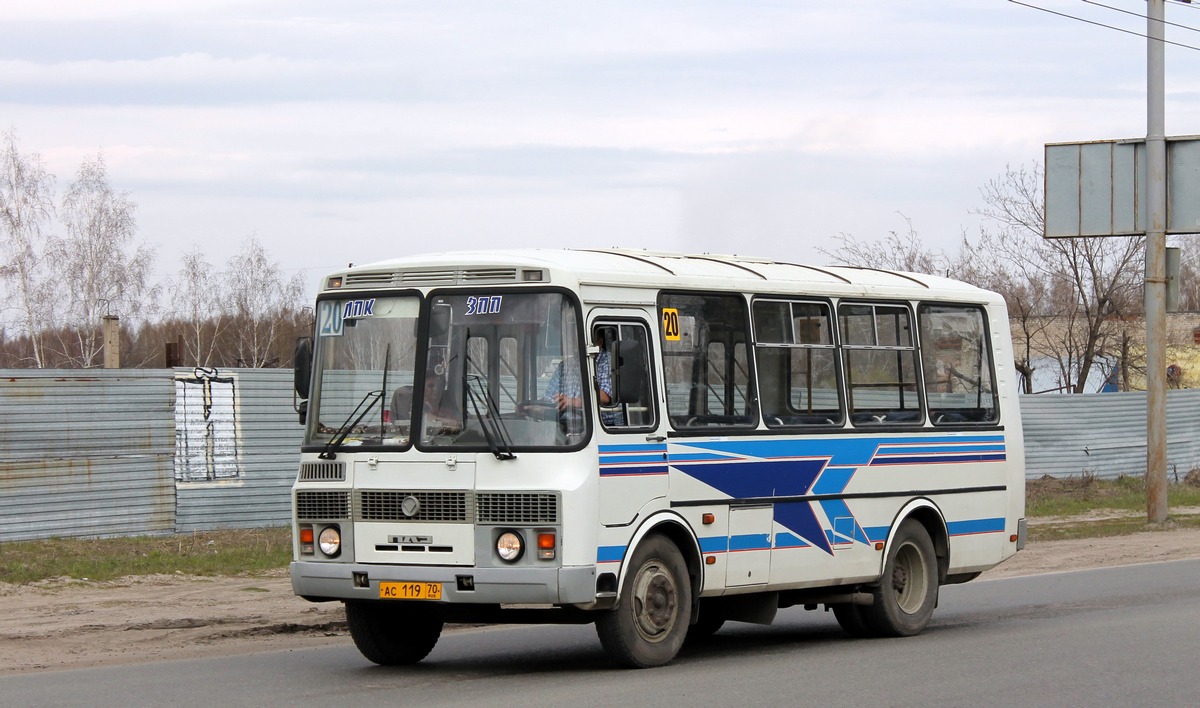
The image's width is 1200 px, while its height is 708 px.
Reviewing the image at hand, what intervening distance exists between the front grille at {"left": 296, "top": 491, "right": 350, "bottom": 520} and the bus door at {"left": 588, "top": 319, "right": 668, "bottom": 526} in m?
1.78

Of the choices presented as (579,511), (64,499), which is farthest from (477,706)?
(64,499)

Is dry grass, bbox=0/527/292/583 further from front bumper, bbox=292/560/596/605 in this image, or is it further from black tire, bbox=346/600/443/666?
front bumper, bbox=292/560/596/605

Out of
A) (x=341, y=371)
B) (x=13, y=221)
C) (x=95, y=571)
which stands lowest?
(x=95, y=571)

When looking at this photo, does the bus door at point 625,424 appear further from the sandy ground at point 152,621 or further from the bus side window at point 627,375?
the sandy ground at point 152,621

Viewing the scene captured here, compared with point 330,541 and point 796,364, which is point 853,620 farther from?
point 330,541

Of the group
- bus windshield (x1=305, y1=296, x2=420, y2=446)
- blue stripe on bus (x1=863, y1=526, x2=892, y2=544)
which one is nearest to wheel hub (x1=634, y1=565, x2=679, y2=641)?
bus windshield (x1=305, y1=296, x2=420, y2=446)

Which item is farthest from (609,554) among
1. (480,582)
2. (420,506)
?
(420,506)

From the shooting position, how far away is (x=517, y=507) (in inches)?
393

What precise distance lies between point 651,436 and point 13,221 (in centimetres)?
4603

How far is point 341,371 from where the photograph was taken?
10.8 m

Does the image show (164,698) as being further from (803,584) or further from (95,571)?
(95,571)

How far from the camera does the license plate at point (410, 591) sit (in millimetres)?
10094

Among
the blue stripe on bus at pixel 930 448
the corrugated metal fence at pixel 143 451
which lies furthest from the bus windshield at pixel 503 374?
the corrugated metal fence at pixel 143 451

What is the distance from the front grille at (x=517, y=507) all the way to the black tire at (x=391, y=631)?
113 centimetres
